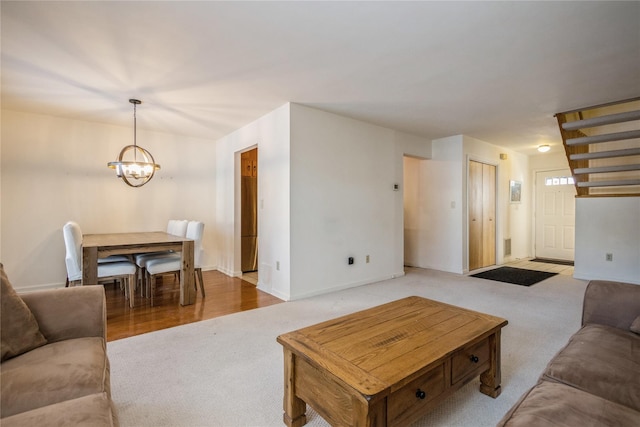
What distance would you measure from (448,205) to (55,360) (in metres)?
5.27

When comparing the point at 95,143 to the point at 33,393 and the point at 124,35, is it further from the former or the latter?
the point at 33,393

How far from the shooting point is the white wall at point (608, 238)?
4.30m

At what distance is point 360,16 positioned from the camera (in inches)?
76.8

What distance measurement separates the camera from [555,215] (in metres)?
6.59

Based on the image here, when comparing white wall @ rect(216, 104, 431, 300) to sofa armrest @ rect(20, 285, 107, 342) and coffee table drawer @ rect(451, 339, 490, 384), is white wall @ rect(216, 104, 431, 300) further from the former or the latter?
coffee table drawer @ rect(451, 339, 490, 384)

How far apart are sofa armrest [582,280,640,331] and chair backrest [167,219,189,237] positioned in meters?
4.17

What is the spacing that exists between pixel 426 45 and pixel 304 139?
1.76 meters

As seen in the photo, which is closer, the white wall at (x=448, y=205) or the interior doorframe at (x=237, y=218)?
the interior doorframe at (x=237, y=218)

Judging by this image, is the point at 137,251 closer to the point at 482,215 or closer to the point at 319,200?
the point at 319,200

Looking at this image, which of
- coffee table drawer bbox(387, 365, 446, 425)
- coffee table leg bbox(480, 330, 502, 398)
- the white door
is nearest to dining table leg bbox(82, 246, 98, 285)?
coffee table drawer bbox(387, 365, 446, 425)

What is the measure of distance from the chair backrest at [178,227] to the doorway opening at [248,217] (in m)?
1.06

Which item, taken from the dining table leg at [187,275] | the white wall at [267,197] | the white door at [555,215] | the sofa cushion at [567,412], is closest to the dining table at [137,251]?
the dining table leg at [187,275]

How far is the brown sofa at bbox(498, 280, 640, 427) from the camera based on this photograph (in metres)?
1.00

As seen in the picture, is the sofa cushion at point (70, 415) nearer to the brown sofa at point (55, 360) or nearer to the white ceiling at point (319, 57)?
the brown sofa at point (55, 360)
